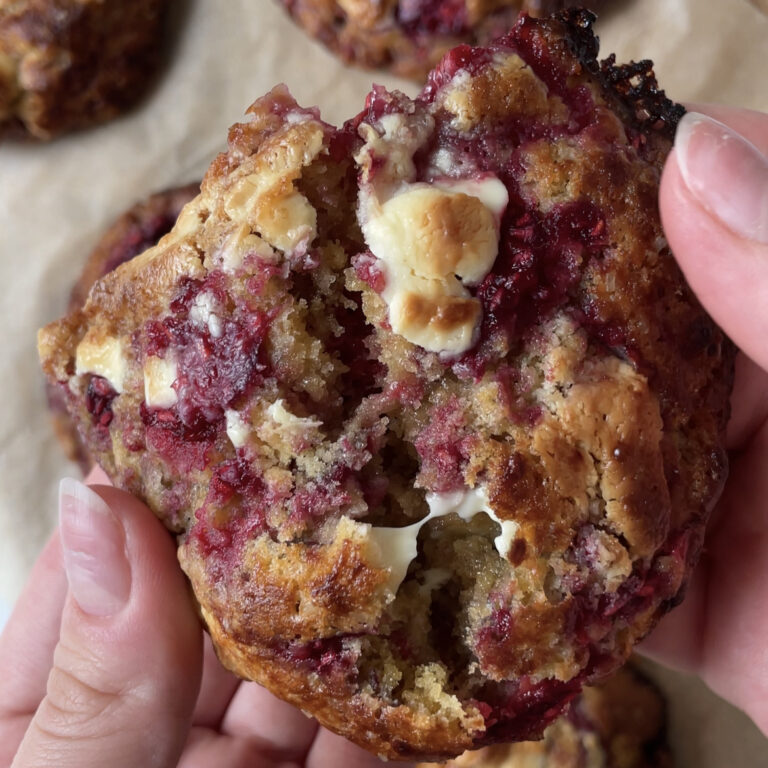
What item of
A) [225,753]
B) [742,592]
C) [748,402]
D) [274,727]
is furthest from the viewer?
[274,727]

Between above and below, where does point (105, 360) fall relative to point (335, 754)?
above

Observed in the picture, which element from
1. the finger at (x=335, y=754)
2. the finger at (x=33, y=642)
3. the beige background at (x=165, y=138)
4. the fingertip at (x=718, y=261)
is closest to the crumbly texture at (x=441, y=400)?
the fingertip at (x=718, y=261)

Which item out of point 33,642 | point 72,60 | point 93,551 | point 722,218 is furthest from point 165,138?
point 722,218

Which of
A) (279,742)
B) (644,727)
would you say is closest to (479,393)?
(279,742)

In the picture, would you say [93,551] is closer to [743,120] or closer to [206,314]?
[206,314]

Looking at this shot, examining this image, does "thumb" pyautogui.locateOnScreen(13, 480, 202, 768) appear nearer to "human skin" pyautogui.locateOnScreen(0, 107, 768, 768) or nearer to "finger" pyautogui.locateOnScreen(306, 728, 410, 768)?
"human skin" pyautogui.locateOnScreen(0, 107, 768, 768)

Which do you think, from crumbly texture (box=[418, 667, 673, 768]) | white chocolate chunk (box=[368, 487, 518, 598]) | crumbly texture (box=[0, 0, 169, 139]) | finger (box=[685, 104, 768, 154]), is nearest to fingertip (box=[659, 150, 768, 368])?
white chocolate chunk (box=[368, 487, 518, 598])
